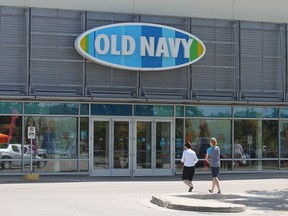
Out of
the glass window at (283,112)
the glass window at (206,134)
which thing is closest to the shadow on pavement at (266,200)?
the glass window at (206,134)

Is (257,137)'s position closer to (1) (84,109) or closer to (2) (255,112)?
(2) (255,112)

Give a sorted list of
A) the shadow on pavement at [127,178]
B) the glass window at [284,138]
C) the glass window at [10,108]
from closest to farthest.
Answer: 1. the shadow on pavement at [127,178]
2. the glass window at [10,108]
3. the glass window at [284,138]

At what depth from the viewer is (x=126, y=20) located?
28.1 metres

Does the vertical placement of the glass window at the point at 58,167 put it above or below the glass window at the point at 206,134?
below

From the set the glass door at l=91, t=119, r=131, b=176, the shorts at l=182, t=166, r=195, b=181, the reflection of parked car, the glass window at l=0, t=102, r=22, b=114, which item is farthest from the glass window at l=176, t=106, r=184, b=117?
the shorts at l=182, t=166, r=195, b=181

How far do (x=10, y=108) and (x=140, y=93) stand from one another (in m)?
5.98

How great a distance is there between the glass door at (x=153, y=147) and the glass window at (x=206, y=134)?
113 cm

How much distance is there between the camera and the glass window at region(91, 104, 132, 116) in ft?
91.1

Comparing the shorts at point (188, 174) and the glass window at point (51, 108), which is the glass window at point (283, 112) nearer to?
the glass window at point (51, 108)

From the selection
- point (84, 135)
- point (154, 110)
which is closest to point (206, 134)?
point (154, 110)

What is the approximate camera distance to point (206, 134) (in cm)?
2975

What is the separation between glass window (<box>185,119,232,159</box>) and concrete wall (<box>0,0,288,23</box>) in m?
5.26

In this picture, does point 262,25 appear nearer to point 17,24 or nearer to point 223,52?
point 223,52

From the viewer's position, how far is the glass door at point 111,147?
27797 mm
